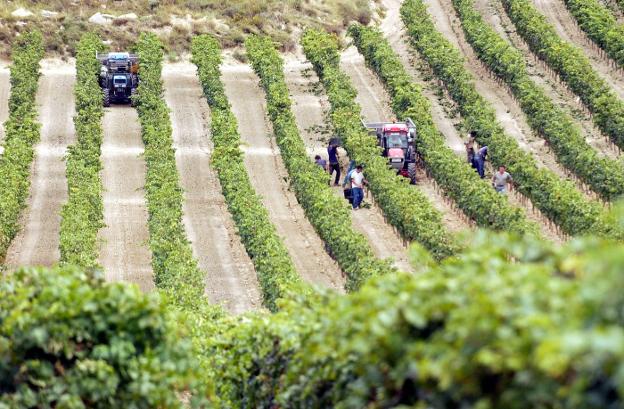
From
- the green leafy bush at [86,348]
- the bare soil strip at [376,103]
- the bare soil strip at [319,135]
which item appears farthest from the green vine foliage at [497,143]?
the green leafy bush at [86,348]

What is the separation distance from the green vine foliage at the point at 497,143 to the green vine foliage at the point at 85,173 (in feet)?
45.7

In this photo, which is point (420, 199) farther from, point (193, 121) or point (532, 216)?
point (193, 121)

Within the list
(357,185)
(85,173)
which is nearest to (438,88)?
(357,185)

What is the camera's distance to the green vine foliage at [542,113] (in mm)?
46750

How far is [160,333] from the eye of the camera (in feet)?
47.0

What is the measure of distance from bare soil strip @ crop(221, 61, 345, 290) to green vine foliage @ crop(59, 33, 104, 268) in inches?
225

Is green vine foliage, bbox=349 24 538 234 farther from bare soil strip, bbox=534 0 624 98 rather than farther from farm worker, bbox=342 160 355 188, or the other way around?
bare soil strip, bbox=534 0 624 98

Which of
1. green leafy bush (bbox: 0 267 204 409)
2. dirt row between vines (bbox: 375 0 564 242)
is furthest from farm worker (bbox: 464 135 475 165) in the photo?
green leafy bush (bbox: 0 267 204 409)

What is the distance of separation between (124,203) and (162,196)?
3.59 m

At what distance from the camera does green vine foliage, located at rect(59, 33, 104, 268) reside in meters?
39.9

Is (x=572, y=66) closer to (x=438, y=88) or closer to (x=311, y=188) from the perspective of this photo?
(x=438, y=88)

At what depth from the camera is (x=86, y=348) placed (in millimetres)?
14297

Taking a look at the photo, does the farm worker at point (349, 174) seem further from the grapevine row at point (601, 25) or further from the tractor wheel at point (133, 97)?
the grapevine row at point (601, 25)

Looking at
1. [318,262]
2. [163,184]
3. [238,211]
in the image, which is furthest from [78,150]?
[318,262]
